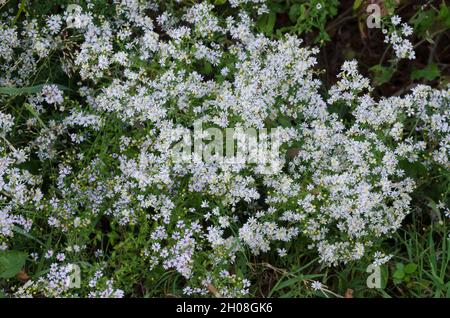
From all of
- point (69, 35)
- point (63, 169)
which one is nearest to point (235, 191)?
point (63, 169)

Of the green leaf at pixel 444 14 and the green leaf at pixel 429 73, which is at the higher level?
the green leaf at pixel 444 14

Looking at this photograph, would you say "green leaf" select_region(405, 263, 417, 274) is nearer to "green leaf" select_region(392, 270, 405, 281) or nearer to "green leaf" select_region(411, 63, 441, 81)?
"green leaf" select_region(392, 270, 405, 281)

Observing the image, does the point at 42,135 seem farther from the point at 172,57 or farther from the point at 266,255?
the point at 266,255

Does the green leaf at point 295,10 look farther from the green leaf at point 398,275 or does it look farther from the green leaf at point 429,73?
the green leaf at point 398,275

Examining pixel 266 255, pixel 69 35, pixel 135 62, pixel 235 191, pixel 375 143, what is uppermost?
pixel 69 35

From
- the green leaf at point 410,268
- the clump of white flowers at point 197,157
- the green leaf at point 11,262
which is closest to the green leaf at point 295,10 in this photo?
the clump of white flowers at point 197,157

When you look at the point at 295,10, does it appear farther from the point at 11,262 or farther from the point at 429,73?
the point at 11,262
